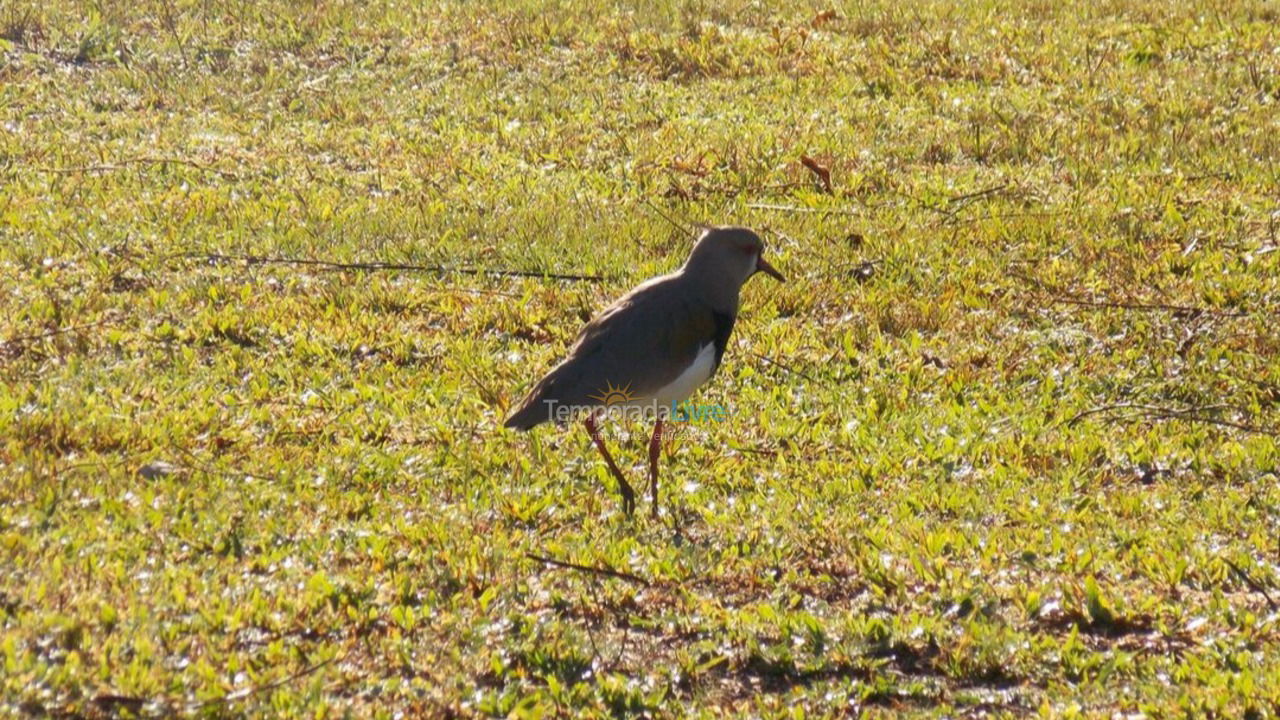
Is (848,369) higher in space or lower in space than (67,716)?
lower

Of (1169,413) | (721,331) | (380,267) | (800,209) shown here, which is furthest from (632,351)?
(800,209)

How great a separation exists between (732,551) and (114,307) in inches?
187

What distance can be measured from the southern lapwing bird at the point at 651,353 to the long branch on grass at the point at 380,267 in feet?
8.09

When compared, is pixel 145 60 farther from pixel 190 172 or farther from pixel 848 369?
pixel 848 369

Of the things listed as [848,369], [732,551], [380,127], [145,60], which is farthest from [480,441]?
[145,60]

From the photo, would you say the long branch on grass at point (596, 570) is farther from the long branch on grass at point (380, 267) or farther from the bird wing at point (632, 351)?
the long branch on grass at point (380, 267)

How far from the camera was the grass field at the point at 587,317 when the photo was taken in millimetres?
5918

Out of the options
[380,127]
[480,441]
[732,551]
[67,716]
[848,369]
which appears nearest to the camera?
[67,716]

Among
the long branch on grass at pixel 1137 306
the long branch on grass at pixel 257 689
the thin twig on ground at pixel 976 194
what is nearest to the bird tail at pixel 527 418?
the long branch on grass at pixel 257 689

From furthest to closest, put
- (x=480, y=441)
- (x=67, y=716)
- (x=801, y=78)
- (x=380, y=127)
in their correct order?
(x=801, y=78), (x=380, y=127), (x=480, y=441), (x=67, y=716)

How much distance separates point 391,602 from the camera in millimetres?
6273

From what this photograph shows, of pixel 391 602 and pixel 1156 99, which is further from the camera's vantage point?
pixel 1156 99

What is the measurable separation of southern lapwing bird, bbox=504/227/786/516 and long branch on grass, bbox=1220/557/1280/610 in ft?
8.00

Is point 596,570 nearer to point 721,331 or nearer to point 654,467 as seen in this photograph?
point 654,467
